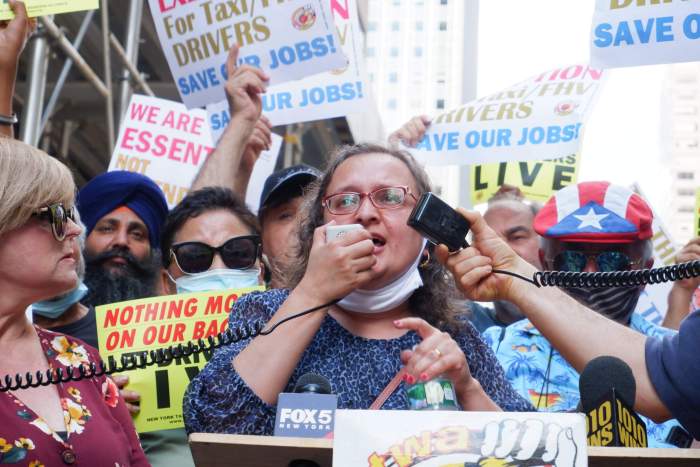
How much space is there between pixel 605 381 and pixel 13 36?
2.62 m

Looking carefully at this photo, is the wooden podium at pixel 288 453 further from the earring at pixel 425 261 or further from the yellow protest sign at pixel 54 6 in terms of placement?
the yellow protest sign at pixel 54 6

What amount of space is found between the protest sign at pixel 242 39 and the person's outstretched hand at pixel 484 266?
2225 millimetres

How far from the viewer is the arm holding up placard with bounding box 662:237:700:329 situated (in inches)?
185

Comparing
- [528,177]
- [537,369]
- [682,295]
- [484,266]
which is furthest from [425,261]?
[528,177]

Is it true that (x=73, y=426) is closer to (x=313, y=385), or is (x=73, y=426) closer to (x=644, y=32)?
(x=313, y=385)

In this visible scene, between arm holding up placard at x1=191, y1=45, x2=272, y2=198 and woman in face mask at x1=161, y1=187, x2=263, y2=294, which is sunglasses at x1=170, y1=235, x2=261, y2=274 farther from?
arm holding up placard at x1=191, y1=45, x2=272, y2=198

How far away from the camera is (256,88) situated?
4750 mm

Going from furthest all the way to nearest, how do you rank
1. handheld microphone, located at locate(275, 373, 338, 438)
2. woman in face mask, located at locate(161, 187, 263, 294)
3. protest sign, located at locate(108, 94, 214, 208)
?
1. protest sign, located at locate(108, 94, 214, 208)
2. woman in face mask, located at locate(161, 187, 263, 294)
3. handheld microphone, located at locate(275, 373, 338, 438)

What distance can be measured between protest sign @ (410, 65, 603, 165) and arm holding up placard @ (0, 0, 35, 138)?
2365 mm

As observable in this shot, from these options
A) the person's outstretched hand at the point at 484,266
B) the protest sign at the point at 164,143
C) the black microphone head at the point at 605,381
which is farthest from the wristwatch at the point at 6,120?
the protest sign at the point at 164,143

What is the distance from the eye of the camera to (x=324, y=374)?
9.04 feet

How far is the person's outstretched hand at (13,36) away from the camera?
3.52 m

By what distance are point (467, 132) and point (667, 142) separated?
81667mm

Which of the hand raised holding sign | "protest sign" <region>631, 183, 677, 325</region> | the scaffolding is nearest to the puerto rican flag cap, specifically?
"protest sign" <region>631, 183, 677, 325</region>
